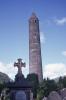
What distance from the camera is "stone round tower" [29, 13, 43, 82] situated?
3920 inches

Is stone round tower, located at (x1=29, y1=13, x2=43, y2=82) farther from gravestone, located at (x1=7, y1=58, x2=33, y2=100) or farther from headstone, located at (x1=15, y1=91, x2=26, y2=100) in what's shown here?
headstone, located at (x1=15, y1=91, x2=26, y2=100)

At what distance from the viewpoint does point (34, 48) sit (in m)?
104

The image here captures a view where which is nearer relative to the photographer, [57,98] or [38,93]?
[57,98]

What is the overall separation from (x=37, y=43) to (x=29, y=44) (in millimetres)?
2866

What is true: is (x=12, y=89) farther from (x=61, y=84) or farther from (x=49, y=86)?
(x=61, y=84)

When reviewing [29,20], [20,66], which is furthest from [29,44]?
[20,66]

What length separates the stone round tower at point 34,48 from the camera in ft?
327

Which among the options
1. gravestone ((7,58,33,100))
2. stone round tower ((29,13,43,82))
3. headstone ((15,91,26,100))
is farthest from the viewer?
stone round tower ((29,13,43,82))

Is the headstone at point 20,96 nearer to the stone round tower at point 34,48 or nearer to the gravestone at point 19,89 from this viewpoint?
the gravestone at point 19,89

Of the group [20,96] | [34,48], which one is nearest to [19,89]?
[20,96]

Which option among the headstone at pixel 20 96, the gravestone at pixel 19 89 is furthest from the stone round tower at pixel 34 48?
→ the headstone at pixel 20 96

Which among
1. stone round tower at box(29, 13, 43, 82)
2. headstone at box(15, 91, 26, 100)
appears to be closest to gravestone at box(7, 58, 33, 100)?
headstone at box(15, 91, 26, 100)

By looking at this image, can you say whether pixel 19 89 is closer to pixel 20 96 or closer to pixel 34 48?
pixel 20 96

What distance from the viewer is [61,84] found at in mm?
65438
